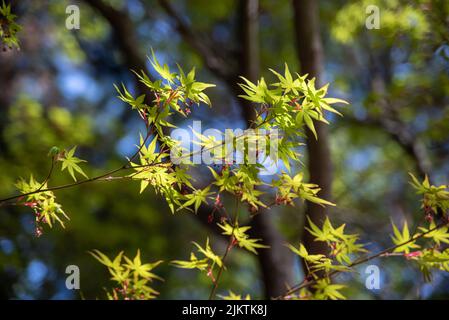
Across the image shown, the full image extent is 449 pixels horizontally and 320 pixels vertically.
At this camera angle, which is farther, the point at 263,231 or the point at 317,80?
the point at 263,231

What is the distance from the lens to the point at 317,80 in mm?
2287

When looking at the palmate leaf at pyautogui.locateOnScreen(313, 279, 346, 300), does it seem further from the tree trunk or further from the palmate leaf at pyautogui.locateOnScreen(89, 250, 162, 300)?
the tree trunk

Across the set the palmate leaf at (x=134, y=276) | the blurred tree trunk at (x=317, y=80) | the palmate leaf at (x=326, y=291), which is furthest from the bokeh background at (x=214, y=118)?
the palmate leaf at (x=134, y=276)

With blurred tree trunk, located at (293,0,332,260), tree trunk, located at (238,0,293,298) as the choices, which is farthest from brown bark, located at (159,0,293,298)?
blurred tree trunk, located at (293,0,332,260)

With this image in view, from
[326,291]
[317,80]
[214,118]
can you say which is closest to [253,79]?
[317,80]

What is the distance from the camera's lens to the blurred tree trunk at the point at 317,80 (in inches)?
85.1

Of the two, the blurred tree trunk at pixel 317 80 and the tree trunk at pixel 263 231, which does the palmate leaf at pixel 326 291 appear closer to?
the blurred tree trunk at pixel 317 80

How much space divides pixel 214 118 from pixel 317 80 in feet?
10.7

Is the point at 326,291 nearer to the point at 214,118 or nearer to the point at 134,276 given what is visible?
the point at 134,276

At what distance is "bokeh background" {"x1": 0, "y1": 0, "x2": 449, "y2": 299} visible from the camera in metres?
2.68

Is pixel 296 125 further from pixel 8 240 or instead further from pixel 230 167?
pixel 8 240

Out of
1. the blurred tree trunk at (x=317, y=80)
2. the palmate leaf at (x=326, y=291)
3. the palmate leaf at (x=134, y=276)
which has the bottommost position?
the palmate leaf at (x=326, y=291)
